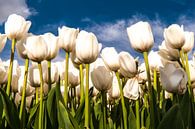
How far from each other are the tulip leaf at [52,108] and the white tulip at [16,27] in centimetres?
60

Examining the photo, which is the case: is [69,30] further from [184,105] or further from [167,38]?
[184,105]

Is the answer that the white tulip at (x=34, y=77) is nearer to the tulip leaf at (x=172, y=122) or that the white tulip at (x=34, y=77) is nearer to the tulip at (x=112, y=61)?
the tulip at (x=112, y=61)

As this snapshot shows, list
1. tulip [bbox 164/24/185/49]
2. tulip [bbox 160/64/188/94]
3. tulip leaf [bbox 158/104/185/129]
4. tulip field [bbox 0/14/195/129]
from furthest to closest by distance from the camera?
tulip [bbox 164/24/185/49] → tulip [bbox 160/64/188/94] → tulip field [bbox 0/14/195/129] → tulip leaf [bbox 158/104/185/129]

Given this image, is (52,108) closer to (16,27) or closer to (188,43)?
(16,27)

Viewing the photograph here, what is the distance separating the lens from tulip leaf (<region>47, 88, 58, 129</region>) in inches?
91.0

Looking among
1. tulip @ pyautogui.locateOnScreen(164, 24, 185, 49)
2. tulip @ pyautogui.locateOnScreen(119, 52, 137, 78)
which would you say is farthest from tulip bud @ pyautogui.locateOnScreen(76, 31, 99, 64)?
tulip @ pyautogui.locateOnScreen(164, 24, 185, 49)

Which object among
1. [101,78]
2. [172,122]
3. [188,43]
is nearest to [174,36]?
[188,43]

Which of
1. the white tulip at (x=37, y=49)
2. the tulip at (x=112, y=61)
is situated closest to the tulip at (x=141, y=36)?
the tulip at (x=112, y=61)

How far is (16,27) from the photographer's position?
2686mm

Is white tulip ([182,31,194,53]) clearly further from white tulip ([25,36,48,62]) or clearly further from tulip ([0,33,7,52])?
tulip ([0,33,7,52])

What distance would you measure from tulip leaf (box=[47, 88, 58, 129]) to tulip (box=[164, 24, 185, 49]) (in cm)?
97

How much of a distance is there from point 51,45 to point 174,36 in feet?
2.98

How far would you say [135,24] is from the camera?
8.42ft

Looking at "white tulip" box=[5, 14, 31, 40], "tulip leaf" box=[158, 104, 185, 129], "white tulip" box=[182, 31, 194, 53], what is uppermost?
"white tulip" box=[5, 14, 31, 40]
